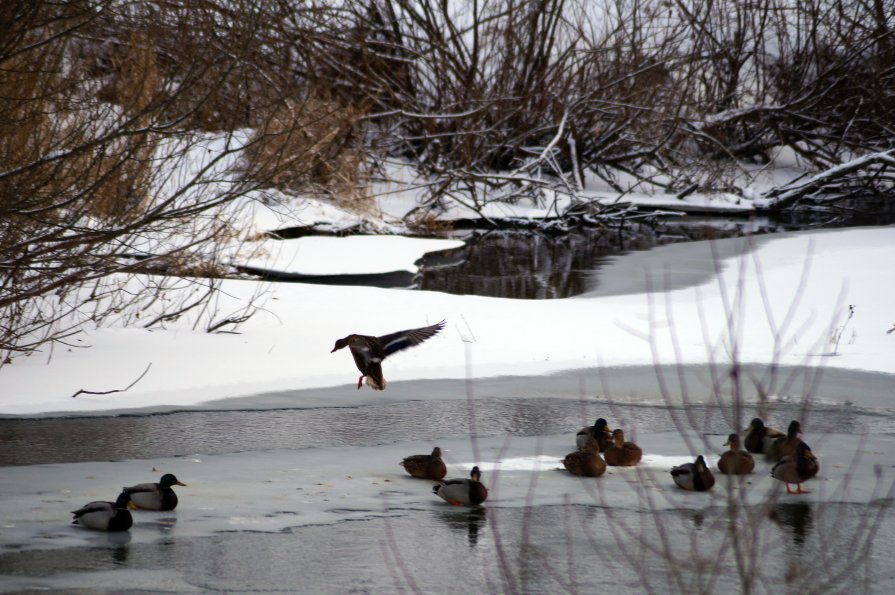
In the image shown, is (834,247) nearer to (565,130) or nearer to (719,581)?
(565,130)

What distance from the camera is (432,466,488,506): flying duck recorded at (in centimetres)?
521

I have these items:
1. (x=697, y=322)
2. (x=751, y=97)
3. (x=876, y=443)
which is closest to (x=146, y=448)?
(x=876, y=443)

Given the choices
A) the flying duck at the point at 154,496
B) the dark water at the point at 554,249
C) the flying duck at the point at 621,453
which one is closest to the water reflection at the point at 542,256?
the dark water at the point at 554,249

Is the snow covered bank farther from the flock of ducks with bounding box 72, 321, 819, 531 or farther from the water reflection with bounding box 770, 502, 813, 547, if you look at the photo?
the water reflection with bounding box 770, 502, 813, 547

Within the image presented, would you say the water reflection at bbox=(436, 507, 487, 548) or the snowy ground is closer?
the snowy ground

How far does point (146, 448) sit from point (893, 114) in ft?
77.8

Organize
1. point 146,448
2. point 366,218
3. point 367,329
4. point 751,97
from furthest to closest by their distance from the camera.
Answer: point 751,97 → point 366,218 → point 367,329 → point 146,448

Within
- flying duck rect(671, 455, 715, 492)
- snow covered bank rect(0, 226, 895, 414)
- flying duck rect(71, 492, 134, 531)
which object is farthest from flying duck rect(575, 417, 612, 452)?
flying duck rect(71, 492, 134, 531)

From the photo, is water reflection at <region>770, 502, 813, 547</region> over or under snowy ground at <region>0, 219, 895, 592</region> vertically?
under

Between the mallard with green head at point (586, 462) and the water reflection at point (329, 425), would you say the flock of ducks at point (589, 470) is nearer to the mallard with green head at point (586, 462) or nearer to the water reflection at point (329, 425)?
the mallard with green head at point (586, 462)

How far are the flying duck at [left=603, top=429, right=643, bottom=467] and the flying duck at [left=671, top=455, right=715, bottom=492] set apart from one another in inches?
13.2

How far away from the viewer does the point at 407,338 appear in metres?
6.79

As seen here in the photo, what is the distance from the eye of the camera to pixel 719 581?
427 cm

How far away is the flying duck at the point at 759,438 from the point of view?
244 inches
